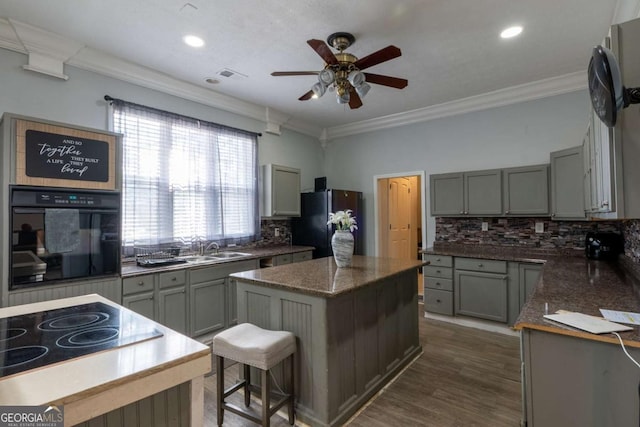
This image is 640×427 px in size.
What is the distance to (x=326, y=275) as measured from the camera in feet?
8.07

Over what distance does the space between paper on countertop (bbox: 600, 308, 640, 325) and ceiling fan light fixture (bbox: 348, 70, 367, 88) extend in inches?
81.2

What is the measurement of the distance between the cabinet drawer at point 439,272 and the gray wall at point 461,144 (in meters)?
0.77

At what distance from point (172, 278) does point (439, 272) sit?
3.16 metres

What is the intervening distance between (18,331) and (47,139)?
65.7 inches

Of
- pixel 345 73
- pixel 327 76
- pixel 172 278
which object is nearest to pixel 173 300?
pixel 172 278

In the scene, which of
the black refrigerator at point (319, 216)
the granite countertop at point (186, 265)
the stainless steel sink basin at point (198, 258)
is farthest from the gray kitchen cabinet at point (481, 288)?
the stainless steel sink basin at point (198, 258)

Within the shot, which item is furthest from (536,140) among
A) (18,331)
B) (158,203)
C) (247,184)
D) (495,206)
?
(18,331)

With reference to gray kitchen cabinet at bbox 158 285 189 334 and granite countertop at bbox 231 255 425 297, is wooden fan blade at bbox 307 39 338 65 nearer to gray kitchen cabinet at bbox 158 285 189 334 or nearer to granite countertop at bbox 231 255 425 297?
granite countertop at bbox 231 255 425 297

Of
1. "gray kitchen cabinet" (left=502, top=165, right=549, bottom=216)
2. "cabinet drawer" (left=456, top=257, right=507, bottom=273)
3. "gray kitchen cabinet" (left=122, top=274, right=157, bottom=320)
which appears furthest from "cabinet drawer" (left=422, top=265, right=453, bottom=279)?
"gray kitchen cabinet" (left=122, top=274, right=157, bottom=320)

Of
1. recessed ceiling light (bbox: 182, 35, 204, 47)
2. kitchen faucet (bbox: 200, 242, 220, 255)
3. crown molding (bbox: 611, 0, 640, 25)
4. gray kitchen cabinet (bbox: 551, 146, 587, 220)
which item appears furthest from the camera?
kitchen faucet (bbox: 200, 242, 220, 255)

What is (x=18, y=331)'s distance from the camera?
1.21 m

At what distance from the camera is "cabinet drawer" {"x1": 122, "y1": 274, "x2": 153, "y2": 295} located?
2.78 meters

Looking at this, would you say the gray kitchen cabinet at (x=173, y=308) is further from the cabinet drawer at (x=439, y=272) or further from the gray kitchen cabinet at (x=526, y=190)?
the gray kitchen cabinet at (x=526, y=190)

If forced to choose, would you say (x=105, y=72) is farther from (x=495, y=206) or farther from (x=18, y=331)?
(x=495, y=206)
